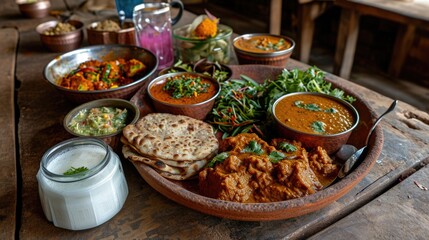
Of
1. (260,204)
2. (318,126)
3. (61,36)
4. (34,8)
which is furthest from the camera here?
(34,8)

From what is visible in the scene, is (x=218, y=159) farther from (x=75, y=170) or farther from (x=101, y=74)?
(x=101, y=74)

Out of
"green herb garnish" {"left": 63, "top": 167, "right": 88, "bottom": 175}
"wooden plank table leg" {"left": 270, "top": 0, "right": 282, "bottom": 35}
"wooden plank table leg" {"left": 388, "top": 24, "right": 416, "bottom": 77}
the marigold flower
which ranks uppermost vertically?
the marigold flower

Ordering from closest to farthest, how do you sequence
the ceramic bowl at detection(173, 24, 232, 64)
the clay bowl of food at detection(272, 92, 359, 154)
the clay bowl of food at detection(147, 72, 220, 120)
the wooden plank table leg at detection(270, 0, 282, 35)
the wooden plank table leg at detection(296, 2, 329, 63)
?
the clay bowl of food at detection(272, 92, 359, 154) → the clay bowl of food at detection(147, 72, 220, 120) → the ceramic bowl at detection(173, 24, 232, 64) → the wooden plank table leg at detection(296, 2, 329, 63) → the wooden plank table leg at detection(270, 0, 282, 35)

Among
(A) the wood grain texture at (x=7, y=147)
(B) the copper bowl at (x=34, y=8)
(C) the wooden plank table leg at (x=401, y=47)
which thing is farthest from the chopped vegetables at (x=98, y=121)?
(C) the wooden plank table leg at (x=401, y=47)

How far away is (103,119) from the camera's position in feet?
5.39

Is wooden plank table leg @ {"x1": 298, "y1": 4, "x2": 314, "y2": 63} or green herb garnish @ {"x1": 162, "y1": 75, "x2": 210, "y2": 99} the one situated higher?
green herb garnish @ {"x1": 162, "y1": 75, "x2": 210, "y2": 99}

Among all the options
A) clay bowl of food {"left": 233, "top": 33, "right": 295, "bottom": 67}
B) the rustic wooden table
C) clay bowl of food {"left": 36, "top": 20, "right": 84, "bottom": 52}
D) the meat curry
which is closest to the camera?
the meat curry

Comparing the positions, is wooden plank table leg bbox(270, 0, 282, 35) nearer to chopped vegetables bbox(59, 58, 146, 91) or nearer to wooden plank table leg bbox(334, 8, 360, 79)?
wooden plank table leg bbox(334, 8, 360, 79)

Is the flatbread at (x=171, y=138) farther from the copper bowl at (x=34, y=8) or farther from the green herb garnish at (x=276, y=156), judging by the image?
the copper bowl at (x=34, y=8)

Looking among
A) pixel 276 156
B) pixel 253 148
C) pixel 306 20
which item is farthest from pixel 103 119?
pixel 306 20

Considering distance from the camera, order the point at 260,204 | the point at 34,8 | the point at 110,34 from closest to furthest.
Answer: the point at 260,204 → the point at 110,34 → the point at 34,8

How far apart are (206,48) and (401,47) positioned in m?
3.97

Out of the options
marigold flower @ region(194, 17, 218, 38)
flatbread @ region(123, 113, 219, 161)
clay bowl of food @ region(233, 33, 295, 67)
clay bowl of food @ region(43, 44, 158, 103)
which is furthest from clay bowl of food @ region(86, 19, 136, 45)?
flatbread @ region(123, 113, 219, 161)

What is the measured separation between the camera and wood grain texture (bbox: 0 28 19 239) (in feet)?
4.32
